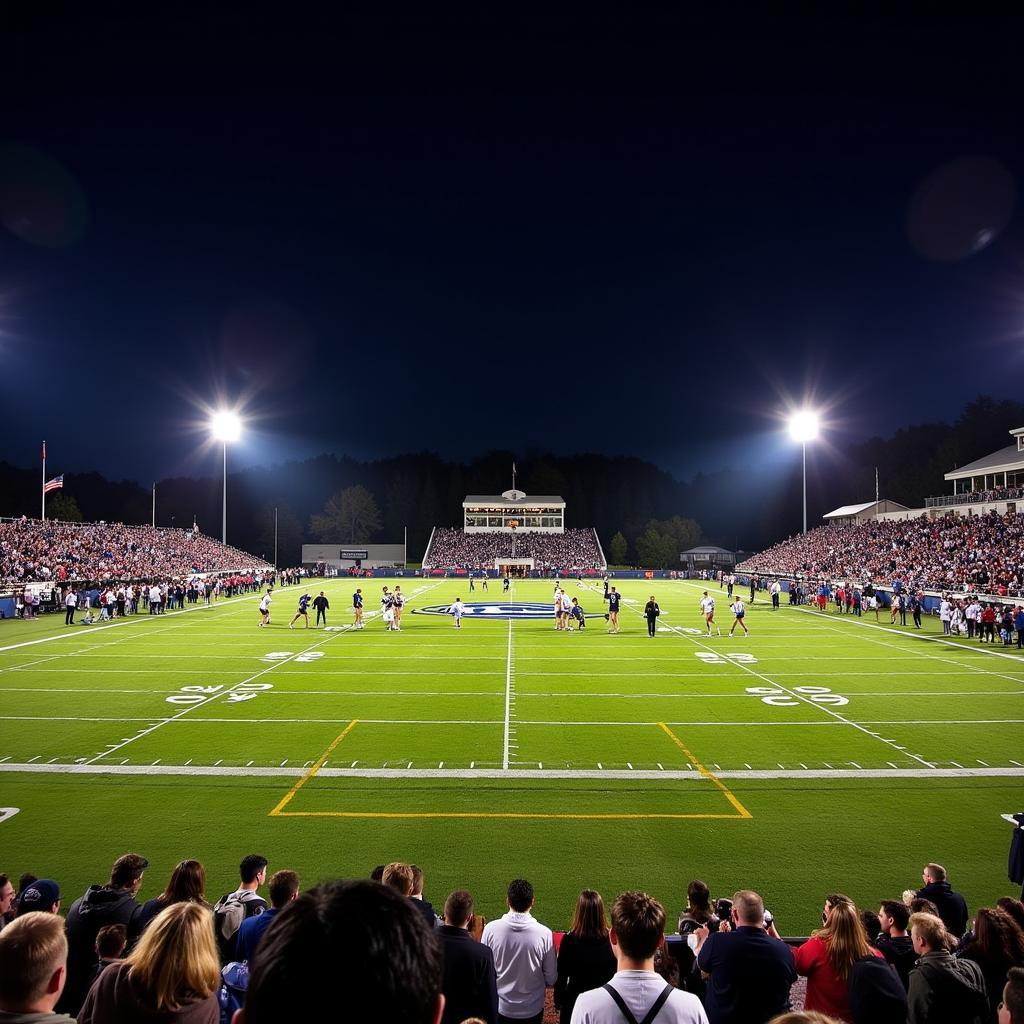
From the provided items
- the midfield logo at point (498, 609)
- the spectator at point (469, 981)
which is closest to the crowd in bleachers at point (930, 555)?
the midfield logo at point (498, 609)

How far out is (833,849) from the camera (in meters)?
8.81

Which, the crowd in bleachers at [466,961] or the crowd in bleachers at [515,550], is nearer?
the crowd in bleachers at [466,961]

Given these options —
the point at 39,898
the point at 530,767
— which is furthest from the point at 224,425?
the point at 39,898

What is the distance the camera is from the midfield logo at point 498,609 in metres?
36.9

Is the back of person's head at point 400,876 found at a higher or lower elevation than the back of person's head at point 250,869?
higher

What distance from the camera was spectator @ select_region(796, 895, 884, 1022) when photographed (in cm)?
463

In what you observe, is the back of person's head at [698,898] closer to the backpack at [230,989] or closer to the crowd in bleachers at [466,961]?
the crowd in bleachers at [466,961]

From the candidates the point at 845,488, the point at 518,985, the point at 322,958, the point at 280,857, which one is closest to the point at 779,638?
the point at 280,857

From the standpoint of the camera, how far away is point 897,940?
5.25 m

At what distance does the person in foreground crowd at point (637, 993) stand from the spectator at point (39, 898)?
4.42m

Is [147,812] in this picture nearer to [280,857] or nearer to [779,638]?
[280,857]

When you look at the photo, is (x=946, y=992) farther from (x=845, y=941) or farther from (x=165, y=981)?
(x=165, y=981)

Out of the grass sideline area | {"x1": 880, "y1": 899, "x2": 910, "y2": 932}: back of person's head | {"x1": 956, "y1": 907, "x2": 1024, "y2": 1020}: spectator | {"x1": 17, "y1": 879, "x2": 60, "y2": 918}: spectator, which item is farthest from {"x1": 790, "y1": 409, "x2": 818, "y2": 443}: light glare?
{"x1": 17, "y1": 879, "x2": 60, "y2": 918}: spectator

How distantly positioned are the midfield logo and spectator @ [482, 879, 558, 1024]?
2908 cm
